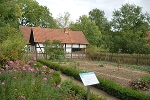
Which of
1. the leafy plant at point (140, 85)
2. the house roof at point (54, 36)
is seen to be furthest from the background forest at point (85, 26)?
the leafy plant at point (140, 85)

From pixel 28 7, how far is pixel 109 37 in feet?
71.4

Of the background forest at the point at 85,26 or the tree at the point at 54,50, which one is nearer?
the background forest at the point at 85,26

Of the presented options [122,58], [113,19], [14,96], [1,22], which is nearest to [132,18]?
[113,19]

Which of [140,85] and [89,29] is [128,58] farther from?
[89,29]

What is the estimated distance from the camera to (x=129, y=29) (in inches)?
1138

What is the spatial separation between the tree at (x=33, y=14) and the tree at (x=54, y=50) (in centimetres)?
1842

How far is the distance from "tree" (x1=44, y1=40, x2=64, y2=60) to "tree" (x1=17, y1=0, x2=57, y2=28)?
18421 millimetres

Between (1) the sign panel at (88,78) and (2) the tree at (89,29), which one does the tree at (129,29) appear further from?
(1) the sign panel at (88,78)

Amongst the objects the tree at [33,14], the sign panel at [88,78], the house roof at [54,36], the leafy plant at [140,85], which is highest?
the tree at [33,14]

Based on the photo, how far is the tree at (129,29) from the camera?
27094mm

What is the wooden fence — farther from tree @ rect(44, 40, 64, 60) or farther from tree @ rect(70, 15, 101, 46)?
tree @ rect(70, 15, 101, 46)

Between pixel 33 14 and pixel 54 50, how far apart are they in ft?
67.2

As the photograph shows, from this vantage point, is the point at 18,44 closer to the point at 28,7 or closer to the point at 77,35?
the point at 77,35

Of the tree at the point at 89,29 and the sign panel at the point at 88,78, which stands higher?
the tree at the point at 89,29
